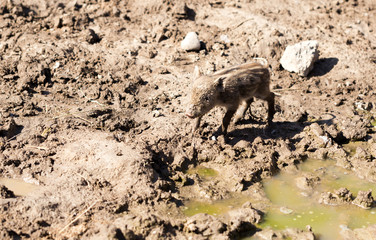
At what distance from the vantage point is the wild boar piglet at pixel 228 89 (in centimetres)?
641

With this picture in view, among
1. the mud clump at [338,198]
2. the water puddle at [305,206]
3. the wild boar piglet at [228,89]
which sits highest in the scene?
the wild boar piglet at [228,89]

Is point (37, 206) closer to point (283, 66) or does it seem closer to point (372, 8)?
point (283, 66)

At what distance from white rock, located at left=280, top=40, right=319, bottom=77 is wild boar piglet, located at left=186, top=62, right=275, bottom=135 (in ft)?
6.59

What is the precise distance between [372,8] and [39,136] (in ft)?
30.7

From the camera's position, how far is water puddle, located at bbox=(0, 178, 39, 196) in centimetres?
576

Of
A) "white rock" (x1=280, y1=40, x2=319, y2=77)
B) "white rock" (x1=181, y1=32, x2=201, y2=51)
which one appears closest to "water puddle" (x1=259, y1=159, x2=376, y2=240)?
"white rock" (x1=280, y1=40, x2=319, y2=77)

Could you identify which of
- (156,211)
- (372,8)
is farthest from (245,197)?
(372,8)

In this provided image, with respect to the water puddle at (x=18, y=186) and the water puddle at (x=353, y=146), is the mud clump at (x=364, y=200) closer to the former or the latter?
the water puddle at (x=353, y=146)

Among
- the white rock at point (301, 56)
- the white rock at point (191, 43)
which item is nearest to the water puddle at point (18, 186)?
the white rock at point (191, 43)

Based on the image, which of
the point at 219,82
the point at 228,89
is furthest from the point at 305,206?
the point at 219,82

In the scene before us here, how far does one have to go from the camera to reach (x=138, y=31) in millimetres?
9781

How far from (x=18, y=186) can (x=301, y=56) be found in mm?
6110

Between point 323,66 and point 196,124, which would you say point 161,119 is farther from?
point 323,66

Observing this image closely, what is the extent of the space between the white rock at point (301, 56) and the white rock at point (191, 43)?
1.93 metres
